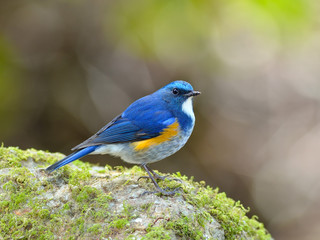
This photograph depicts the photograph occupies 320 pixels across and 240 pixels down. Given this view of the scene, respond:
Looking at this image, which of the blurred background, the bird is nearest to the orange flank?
the bird

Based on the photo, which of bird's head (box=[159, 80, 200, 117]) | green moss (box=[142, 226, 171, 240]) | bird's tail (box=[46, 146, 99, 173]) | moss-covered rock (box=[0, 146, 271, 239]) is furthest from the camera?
bird's head (box=[159, 80, 200, 117])

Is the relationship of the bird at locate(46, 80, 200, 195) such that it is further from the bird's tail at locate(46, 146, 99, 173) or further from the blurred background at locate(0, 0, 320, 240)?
the blurred background at locate(0, 0, 320, 240)

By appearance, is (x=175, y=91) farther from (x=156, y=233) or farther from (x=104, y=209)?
(x=156, y=233)

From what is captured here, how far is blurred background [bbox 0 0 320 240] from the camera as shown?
773 centimetres

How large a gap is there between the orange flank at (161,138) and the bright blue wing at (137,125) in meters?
0.04

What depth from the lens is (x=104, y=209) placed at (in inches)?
142

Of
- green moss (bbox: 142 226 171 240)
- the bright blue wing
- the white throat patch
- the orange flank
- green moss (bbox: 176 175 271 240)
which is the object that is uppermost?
the bright blue wing

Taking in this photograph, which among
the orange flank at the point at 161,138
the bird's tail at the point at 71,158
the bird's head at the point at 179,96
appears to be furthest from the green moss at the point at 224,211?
the bird's tail at the point at 71,158

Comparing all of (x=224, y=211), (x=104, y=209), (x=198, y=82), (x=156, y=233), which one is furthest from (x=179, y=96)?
(x=198, y=82)

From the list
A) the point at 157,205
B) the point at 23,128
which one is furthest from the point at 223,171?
the point at 157,205

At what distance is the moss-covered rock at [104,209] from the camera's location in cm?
339

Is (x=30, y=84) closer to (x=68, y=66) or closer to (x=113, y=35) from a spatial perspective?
(x=68, y=66)

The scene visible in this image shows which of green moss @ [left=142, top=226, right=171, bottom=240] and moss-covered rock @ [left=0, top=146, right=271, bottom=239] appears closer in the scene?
green moss @ [left=142, top=226, right=171, bottom=240]

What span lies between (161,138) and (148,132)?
0.17 metres
